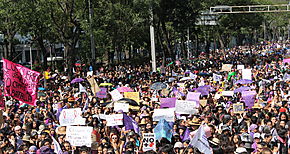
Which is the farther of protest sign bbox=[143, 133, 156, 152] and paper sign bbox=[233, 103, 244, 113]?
paper sign bbox=[233, 103, 244, 113]

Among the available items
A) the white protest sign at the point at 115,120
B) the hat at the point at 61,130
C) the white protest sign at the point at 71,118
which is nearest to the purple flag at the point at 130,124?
the white protest sign at the point at 115,120

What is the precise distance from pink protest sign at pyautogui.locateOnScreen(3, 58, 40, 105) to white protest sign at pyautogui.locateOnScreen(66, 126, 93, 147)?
3.25 m

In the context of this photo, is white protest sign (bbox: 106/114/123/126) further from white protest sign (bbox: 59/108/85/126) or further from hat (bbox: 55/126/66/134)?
Answer: hat (bbox: 55/126/66/134)

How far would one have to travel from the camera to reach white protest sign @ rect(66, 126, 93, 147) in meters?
10.9

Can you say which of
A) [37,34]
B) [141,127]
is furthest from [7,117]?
[37,34]

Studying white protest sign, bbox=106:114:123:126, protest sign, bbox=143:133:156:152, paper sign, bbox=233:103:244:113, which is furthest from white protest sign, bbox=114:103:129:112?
protest sign, bbox=143:133:156:152

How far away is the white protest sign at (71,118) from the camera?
13.3 m

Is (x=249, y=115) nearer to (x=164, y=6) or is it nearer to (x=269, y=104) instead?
(x=269, y=104)

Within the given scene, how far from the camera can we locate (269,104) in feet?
51.4

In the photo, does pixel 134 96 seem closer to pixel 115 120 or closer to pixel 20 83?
pixel 20 83

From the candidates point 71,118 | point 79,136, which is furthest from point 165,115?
point 79,136

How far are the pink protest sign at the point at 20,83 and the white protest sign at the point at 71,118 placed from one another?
1003 mm

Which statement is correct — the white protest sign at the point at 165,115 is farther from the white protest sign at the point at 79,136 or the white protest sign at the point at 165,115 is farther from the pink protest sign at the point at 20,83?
the pink protest sign at the point at 20,83

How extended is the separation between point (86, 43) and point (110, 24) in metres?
6.59
